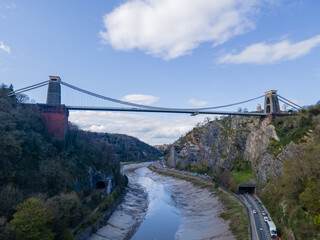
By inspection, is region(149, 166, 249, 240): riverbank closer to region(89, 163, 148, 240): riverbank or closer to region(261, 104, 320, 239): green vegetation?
region(261, 104, 320, 239): green vegetation

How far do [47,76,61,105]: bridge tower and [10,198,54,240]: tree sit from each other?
24.7 m

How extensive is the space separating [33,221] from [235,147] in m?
47.8

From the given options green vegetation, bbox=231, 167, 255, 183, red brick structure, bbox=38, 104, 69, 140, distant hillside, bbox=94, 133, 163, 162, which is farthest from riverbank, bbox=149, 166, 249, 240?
distant hillside, bbox=94, 133, 163, 162

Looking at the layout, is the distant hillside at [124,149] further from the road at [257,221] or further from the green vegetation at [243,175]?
the road at [257,221]

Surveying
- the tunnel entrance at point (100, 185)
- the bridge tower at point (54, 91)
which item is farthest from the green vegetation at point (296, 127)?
the bridge tower at point (54, 91)

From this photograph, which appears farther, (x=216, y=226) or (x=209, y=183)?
(x=209, y=183)

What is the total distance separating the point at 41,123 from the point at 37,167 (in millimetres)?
11951

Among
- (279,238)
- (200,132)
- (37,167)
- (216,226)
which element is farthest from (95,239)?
(200,132)

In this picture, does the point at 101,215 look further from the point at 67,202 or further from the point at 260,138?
the point at 260,138

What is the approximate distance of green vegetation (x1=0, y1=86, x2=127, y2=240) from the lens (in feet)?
57.9

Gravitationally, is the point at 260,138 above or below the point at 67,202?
above

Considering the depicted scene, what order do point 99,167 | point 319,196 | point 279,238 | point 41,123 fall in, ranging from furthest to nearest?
point 99,167 → point 41,123 → point 279,238 → point 319,196

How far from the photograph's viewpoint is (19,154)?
25547mm

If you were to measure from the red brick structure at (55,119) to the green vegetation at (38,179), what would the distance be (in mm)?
1267
